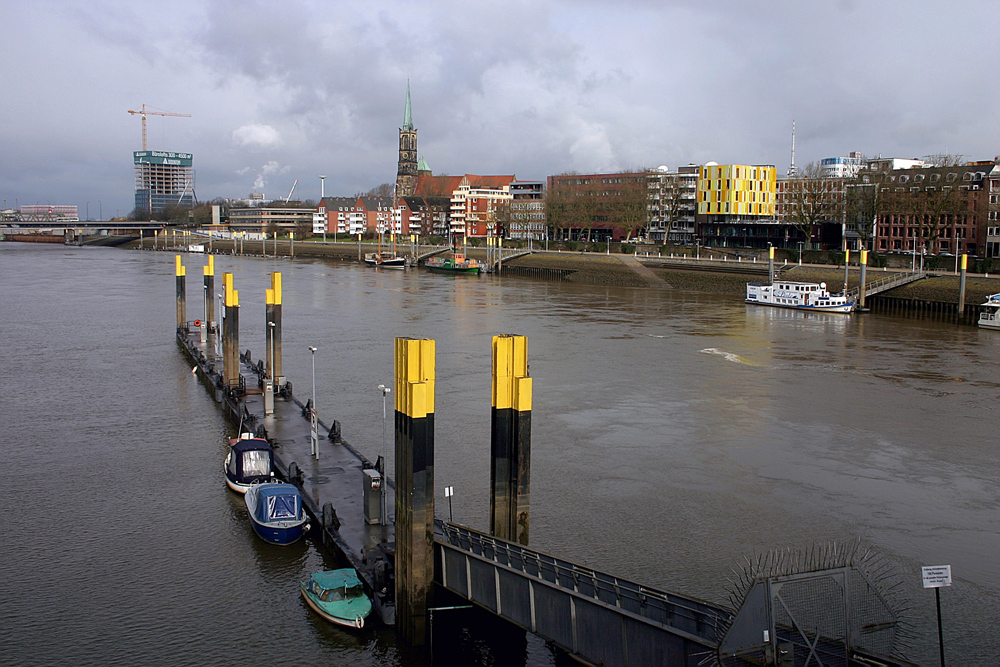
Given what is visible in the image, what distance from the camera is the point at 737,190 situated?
103125 mm

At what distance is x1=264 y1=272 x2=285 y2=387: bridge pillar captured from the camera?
2723 cm

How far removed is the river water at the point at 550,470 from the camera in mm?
13891

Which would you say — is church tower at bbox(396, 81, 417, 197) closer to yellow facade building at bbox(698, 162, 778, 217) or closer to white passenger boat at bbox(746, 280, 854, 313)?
yellow facade building at bbox(698, 162, 778, 217)

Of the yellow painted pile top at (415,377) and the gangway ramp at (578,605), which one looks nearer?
the gangway ramp at (578,605)

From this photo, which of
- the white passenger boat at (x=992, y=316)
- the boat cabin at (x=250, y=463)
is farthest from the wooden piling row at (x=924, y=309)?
the boat cabin at (x=250, y=463)

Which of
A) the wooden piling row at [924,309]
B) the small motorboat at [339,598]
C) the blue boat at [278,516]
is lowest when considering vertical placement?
the small motorboat at [339,598]

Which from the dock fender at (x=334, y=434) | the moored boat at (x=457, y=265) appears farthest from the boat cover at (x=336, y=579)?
the moored boat at (x=457, y=265)

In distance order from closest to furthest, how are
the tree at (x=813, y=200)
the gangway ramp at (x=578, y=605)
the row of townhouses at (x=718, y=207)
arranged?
the gangway ramp at (x=578, y=605)
the row of townhouses at (x=718, y=207)
the tree at (x=813, y=200)

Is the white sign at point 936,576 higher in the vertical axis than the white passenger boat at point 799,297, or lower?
lower

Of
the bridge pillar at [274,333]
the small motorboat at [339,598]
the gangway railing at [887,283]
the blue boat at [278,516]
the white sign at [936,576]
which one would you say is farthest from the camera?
the gangway railing at [887,283]

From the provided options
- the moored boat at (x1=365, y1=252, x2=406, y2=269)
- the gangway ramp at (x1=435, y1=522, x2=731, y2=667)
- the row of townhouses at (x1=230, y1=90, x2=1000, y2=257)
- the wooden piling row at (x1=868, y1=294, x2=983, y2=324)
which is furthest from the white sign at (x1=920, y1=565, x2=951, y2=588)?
the moored boat at (x1=365, y1=252, x2=406, y2=269)

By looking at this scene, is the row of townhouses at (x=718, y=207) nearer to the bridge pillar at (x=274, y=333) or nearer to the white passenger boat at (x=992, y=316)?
the white passenger boat at (x=992, y=316)

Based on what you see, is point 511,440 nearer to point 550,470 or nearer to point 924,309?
point 550,470

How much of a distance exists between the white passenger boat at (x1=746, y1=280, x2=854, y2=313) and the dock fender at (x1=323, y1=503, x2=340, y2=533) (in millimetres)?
45417
